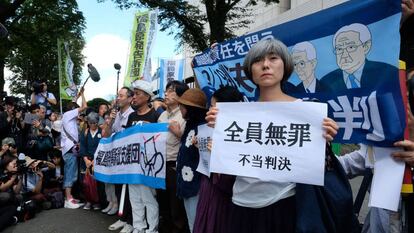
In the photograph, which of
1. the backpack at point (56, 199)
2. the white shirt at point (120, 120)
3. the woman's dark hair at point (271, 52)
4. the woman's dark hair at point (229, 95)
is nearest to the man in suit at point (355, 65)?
the woman's dark hair at point (271, 52)

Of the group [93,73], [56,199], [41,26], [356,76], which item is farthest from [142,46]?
[41,26]

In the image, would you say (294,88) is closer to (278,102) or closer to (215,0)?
(278,102)

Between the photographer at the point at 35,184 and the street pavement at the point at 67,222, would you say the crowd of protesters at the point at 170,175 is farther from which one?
the street pavement at the point at 67,222

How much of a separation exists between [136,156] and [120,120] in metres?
0.81

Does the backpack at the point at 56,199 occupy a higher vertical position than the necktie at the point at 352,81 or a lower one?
lower

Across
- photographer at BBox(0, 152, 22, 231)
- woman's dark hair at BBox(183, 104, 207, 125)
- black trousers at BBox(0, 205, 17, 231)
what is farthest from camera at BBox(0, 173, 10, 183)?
woman's dark hair at BBox(183, 104, 207, 125)

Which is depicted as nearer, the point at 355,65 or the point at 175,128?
the point at 355,65

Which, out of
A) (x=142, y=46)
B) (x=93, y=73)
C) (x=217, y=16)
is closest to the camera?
(x=142, y=46)

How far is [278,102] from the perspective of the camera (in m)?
→ 1.85

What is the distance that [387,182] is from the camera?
1.76m

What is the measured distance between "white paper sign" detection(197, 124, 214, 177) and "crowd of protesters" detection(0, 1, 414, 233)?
0.37 feet

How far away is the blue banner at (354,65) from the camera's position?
1.85 m

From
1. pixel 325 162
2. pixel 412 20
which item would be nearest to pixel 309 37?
pixel 412 20

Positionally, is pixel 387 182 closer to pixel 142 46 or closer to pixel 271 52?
pixel 271 52
